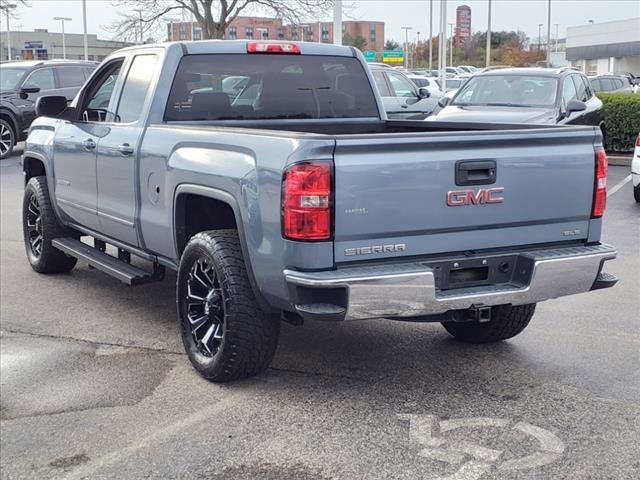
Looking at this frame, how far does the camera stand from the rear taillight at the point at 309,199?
4344 millimetres

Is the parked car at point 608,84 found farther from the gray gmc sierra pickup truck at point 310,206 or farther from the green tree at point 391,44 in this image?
the green tree at point 391,44

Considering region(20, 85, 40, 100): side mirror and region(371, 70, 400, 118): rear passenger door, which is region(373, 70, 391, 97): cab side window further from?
region(20, 85, 40, 100): side mirror

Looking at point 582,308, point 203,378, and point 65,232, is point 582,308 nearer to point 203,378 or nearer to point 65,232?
point 203,378

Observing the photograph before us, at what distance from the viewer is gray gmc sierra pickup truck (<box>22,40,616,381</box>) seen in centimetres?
441

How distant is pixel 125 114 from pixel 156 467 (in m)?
3.06

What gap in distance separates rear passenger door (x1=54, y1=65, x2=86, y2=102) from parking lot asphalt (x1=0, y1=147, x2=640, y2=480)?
42.1ft

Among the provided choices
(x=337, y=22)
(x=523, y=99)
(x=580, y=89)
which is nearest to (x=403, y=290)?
(x=523, y=99)

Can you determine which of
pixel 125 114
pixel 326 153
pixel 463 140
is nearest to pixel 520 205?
pixel 463 140

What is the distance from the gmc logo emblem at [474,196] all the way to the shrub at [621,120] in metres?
13.4

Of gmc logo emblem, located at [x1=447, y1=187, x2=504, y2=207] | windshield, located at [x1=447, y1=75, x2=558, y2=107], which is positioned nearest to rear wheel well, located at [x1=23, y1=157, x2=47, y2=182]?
gmc logo emblem, located at [x1=447, y1=187, x2=504, y2=207]

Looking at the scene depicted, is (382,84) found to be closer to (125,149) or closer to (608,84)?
(608,84)

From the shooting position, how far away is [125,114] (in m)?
6.40

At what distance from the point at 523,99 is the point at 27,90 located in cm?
1014

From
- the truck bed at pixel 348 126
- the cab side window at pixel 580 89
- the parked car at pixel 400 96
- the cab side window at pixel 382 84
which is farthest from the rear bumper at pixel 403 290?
the cab side window at pixel 382 84
